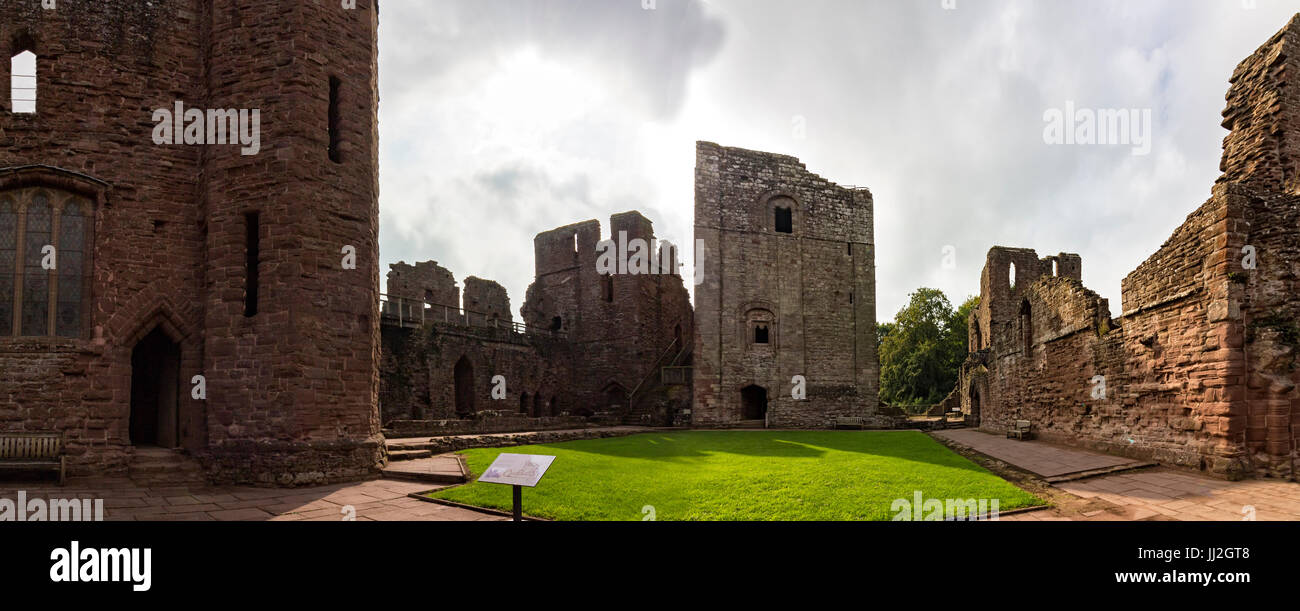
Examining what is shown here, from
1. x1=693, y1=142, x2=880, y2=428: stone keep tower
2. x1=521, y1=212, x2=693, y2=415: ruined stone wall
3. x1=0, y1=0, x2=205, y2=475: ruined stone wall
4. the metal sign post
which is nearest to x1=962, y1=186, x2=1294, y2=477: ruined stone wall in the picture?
the metal sign post

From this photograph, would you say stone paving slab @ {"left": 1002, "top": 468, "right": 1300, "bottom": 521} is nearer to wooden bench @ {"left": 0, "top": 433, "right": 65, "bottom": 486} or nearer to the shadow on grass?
the shadow on grass

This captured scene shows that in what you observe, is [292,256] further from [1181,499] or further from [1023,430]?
[1023,430]

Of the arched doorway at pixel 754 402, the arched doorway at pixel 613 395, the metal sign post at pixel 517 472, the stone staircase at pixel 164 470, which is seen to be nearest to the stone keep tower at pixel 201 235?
the stone staircase at pixel 164 470

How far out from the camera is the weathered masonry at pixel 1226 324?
318 inches

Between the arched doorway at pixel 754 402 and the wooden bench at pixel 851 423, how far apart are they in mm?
2862

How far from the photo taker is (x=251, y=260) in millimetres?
10430

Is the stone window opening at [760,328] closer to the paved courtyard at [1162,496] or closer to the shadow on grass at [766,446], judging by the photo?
the shadow on grass at [766,446]

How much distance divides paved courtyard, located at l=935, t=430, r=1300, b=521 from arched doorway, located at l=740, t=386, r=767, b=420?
14635mm

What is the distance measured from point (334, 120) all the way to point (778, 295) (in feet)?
58.5

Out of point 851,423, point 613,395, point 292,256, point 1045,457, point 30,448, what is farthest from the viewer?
point 613,395

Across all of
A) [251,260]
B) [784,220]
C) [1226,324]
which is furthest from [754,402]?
[251,260]
